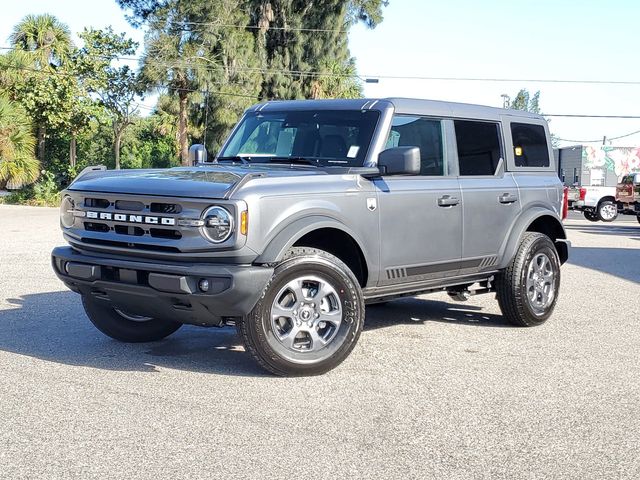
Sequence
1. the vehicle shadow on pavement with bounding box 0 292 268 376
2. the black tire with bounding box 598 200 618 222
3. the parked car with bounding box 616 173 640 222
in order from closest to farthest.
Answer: the vehicle shadow on pavement with bounding box 0 292 268 376 < the parked car with bounding box 616 173 640 222 < the black tire with bounding box 598 200 618 222

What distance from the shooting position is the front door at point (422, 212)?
6.54 metres

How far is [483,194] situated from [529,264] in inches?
37.1

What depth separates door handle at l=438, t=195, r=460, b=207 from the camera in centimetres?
695

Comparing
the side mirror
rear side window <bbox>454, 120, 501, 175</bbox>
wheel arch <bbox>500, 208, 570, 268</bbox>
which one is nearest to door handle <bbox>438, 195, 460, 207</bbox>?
rear side window <bbox>454, 120, 501, 175</bbox>

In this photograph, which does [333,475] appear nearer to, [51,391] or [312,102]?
[51,391]

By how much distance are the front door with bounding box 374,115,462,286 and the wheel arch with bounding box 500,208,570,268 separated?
800 mm

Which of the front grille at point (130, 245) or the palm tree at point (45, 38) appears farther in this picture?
the palm tree at point (45, 38)

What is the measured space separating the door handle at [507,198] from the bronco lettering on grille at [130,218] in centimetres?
330

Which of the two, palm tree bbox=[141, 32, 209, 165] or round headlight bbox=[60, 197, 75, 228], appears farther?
palm tree bbox=[141, 32, 209, 165]

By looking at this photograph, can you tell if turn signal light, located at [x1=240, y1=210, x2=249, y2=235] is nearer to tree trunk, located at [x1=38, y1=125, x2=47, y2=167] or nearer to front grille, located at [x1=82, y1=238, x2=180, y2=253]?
front grille, located at [x1=82, y1=238, x2=180, y2=253]

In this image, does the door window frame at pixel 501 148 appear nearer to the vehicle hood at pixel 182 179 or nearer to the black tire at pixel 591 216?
the vehicle hood at pixel 182 179

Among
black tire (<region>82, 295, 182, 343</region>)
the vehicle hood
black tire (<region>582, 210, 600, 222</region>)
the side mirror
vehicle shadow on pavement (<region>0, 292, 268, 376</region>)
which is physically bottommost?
black tire (<region>582, 210, 600, 222</region>)

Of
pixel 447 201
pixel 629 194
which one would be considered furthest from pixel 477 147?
pixel 629 194

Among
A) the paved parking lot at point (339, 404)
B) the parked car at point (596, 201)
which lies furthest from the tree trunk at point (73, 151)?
the paved parking lot at point (339, 404)
